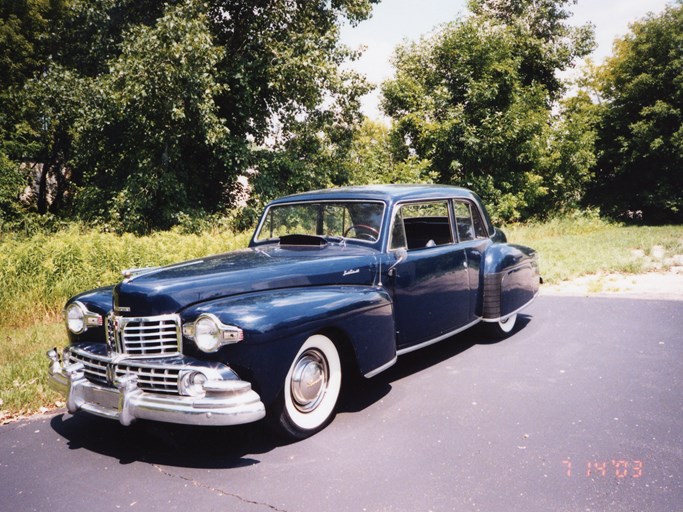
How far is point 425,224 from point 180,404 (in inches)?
126

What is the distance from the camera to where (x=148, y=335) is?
9.67 ft

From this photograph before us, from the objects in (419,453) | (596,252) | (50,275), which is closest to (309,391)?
(419,453)

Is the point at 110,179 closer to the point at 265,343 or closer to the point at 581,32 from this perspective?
the point at 265,343

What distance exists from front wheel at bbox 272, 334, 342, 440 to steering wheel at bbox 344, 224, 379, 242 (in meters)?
1.07

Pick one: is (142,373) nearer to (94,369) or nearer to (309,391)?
(94,369)

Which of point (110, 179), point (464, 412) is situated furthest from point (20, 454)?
point (110, 179)

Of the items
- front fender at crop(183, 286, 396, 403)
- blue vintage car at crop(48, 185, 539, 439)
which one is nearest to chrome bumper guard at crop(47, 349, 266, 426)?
blue vintage car at crop(48, 185, 539, 439)

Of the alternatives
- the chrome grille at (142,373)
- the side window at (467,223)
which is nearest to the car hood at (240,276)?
the chrome grille at (142,373)

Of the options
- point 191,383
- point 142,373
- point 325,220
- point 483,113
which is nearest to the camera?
point 191,383

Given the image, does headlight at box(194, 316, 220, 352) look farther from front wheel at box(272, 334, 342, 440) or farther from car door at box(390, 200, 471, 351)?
car door at box(390, 200, 471, 351)

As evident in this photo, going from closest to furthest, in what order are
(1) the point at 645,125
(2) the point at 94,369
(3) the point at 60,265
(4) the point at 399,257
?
(2) the point at 94,369 → (4) the point at 399,257 → (3) the point at 60,265 → (1) the point at 645,125

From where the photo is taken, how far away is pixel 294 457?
2.95 m

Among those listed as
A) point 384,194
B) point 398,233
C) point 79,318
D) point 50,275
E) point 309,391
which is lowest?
point 309,391

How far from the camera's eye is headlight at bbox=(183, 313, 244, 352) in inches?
109
